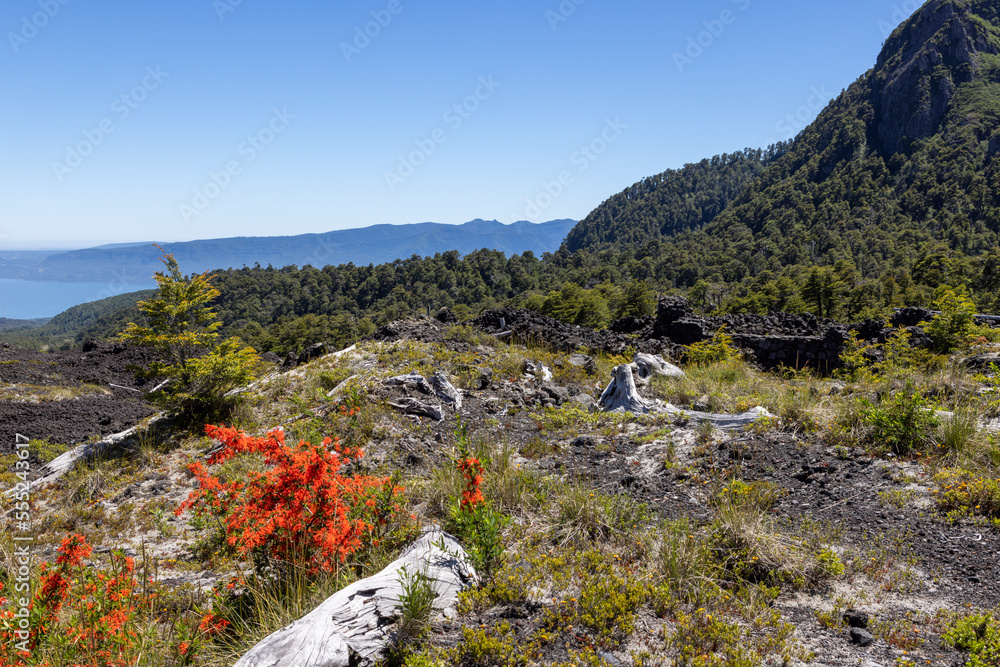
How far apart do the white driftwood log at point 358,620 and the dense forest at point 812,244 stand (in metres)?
40.2

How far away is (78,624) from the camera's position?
9.11 feet

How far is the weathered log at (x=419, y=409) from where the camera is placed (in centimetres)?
779

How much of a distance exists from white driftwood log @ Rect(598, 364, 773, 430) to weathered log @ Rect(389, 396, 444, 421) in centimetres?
295

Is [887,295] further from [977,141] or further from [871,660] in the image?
[977,141]

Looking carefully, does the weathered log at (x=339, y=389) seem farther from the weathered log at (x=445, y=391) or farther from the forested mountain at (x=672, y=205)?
the forested mountain at (x=672, y=205)

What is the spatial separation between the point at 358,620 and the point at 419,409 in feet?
17.0

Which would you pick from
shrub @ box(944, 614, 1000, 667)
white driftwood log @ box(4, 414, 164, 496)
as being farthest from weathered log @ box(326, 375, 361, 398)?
shrub @ box(944, 614, 1000, 667)

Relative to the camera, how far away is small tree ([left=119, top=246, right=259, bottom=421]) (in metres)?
7.96

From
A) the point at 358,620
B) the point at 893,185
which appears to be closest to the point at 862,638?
the point at 358,620

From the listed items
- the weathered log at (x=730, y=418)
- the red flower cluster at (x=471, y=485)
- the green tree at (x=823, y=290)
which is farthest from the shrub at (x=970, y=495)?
the green tree at (x=823, y=290)

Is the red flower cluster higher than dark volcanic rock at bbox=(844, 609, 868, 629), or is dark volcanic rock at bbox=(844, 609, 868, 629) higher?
the red flower cluster

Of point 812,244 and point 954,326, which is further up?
point 812,244

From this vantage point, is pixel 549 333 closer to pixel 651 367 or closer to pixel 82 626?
pixel 651 367

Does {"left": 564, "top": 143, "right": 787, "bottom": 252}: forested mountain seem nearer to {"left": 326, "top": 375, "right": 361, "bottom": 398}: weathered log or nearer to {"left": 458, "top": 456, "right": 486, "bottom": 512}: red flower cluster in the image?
{"left": 326, "top": 375, "right": 361, "bottom": 398}: weathered log
